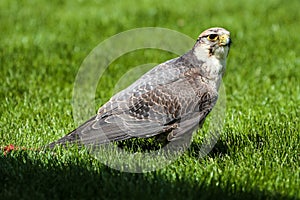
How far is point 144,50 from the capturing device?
27.9 feet

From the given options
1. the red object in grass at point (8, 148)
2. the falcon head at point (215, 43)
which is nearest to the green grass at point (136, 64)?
the red object in grass at point (8, 148)

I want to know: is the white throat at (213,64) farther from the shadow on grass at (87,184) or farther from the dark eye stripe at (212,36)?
the shadow on grass at (87,184)

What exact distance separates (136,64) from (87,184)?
4103 millimetres

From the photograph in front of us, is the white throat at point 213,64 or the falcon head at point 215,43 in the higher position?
the falcon head at point 215,43

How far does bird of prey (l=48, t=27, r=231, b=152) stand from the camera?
4.61 meters

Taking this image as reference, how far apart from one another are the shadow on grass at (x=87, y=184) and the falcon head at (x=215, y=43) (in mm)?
1263

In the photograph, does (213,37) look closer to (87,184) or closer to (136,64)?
(87,184)

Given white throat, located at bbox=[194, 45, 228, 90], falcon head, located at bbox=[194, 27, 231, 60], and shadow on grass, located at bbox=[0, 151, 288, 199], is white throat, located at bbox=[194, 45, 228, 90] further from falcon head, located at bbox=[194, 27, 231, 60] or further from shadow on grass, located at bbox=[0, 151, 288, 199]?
shadow on grass, located at bbox=[0, 151, 288, 199]

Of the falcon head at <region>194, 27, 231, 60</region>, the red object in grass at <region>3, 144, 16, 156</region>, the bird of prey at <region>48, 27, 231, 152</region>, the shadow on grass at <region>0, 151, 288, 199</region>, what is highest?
the falcon head at <region>194, 27, 231, 60</region>

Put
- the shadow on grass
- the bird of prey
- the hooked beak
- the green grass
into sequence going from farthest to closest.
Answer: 1. the hooked beak
2. the bird of prey
3. the green grass
4. the shadow on grass

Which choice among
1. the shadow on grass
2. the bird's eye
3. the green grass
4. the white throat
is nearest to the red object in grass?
the green grass

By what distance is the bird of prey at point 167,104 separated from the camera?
4.61 metres

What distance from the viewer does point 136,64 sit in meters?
7.89

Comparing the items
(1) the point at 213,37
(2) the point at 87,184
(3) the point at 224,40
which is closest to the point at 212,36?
(1) the point at 213,37
